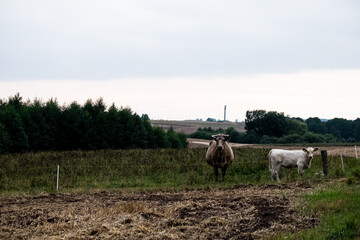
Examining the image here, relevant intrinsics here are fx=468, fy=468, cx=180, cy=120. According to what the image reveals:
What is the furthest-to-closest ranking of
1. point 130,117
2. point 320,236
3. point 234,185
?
point 130,117 < point 234,185 < point 320,236

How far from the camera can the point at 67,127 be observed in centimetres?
5678

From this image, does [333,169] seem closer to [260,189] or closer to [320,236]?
[260,189]

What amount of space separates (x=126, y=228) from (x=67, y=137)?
48.0m

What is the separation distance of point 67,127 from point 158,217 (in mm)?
46722

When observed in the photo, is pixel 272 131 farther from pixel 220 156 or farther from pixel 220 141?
pixel 220 141

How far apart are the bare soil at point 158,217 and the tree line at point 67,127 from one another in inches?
1304

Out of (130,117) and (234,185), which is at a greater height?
(130,117)

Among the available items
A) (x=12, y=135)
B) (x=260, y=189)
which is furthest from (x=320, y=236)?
(x=12, y=135)

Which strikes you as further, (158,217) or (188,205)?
(188,205)

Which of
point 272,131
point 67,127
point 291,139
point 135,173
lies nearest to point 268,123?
point 272,131

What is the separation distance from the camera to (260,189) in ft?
58.0

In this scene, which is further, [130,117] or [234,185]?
[130,117]

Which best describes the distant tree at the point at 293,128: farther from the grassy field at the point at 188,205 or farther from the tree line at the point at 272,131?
the grassy field at the point at 188,205

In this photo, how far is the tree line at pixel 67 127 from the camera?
48062mm
